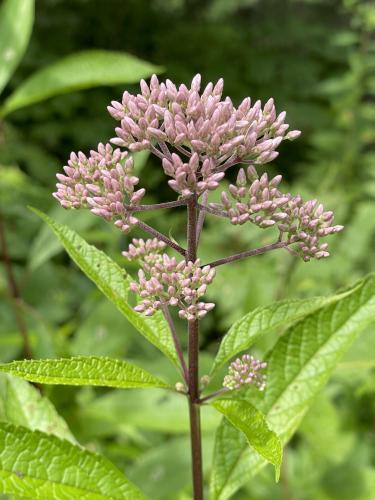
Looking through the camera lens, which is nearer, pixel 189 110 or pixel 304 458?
pixel 189 110

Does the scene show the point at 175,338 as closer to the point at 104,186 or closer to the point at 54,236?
the point at 104,186

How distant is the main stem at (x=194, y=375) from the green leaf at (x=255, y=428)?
8 cm

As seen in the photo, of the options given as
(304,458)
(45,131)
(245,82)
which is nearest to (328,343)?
(304,458)

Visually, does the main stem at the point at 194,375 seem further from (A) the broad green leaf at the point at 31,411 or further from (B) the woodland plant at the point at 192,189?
(A) the broad green leaf at the point at 31,411

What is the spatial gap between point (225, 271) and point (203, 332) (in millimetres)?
564

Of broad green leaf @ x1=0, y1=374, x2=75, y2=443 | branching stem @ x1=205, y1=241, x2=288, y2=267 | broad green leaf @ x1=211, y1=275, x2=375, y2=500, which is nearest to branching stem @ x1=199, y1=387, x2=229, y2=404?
broad green leaf @ x1=211, y1=275, x2=375, y2=500

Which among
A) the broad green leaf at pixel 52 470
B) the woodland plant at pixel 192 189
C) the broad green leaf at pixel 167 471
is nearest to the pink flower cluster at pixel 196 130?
the woodland plant at pixel 192 189

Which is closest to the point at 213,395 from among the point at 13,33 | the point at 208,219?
the point at 13,33

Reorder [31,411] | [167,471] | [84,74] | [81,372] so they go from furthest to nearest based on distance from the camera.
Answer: [84,74]
[167,471]
[31,411]
[81,372]

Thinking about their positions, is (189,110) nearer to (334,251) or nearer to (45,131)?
(334,251)

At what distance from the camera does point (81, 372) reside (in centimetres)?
125

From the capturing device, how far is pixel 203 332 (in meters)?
5.99

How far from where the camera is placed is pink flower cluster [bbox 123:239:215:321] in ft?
4.20

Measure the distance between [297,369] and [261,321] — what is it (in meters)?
0.25
